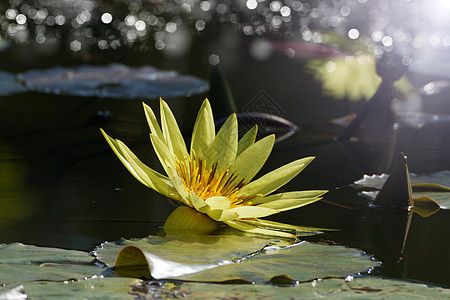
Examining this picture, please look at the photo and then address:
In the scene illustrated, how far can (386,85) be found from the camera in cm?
253

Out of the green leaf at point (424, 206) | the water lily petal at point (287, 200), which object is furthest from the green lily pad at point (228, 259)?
the green leaf at point (424, 206)

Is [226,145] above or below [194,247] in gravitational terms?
above

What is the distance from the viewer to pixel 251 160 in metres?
1.44

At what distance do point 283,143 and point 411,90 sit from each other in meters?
1.30

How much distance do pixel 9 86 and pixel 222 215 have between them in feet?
6.59

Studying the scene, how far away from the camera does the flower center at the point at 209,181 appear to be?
1388 millimetres

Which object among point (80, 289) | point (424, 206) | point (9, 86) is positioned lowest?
point (80, 289)

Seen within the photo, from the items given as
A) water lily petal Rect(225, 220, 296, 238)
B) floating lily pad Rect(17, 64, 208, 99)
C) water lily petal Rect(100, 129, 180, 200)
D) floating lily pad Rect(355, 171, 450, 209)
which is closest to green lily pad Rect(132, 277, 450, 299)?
water lily petal Rect(225, 220, 296, 238)

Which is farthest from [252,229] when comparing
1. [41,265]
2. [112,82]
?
[112,82]

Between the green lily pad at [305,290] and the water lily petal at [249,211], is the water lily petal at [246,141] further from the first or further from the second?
the green lily pad at [305,290]

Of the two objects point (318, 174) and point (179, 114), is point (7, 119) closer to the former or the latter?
point (179, 114)

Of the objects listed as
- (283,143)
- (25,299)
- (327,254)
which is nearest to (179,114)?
(283,143)

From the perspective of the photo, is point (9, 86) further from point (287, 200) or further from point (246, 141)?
point (287, 200)

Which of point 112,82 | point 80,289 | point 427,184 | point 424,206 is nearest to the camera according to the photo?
point 80,289
